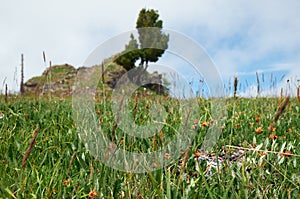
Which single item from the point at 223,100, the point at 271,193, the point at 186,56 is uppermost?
the point at 186,56

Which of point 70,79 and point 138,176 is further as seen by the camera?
point 70,79

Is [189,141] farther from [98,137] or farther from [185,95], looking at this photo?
[185,95]

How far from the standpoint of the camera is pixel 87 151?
2.37 metres

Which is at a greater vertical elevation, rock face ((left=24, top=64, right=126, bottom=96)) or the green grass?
rock face ((left=24, top=64, right=126, bottom=96))

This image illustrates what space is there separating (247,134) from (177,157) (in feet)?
3.90

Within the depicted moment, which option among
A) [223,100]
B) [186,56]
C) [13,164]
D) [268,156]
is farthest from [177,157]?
[223,100]

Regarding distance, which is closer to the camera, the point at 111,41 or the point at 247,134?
the point at 111,41

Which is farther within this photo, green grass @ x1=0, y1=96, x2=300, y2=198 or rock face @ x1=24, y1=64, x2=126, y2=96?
rock face @ x1=24, y1=64, x2=126, y2=96

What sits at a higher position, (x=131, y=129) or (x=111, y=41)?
(x=111, y=41)

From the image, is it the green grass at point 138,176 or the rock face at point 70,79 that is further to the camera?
the rock face at point 70,79

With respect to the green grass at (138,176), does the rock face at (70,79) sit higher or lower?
higher

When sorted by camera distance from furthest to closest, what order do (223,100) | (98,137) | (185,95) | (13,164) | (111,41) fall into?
(223,100) < (185,95) < (111,41) < (98,137) < (13,164)

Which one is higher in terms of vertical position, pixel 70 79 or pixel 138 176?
pixel 70 79

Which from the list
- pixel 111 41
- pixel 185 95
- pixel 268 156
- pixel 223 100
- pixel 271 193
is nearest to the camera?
pixel 271 193
